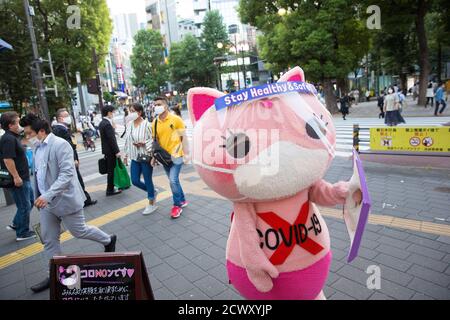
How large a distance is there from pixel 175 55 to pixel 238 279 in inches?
2074

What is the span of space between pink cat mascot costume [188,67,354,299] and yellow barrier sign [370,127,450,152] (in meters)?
6.43

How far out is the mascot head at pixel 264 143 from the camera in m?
1.85

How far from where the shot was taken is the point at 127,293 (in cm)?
235

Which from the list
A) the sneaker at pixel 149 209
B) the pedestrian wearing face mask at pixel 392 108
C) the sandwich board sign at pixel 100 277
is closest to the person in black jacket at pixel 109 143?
the sneaker at pixel 149 209

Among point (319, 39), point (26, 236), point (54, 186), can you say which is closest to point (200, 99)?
point (54, 186)

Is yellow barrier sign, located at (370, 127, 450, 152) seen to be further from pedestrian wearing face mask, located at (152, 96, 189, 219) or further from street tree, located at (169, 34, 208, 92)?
street tree, located at (169, 34, 208, 92)

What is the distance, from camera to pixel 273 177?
1848mm

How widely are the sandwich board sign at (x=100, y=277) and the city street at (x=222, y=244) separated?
101cm

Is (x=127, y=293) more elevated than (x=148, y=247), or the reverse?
(x=127, y=293)

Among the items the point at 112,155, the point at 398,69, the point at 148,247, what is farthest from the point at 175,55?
the point at 148,247

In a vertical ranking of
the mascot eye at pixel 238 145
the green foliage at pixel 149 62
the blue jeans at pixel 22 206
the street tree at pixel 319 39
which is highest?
the green foliage at pixel 149 62

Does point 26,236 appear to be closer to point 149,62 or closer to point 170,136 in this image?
point 170,136

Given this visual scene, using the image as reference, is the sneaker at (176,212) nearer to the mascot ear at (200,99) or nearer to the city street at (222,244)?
the city street at (222,244)
